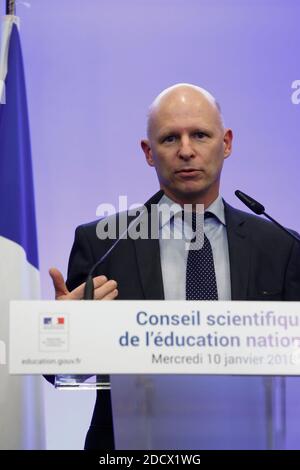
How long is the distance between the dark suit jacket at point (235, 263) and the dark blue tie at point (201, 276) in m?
0.10

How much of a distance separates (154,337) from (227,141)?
153 cm

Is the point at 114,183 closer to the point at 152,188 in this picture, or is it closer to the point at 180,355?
the point at 152,188

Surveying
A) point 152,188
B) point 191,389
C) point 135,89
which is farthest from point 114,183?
point 191,389

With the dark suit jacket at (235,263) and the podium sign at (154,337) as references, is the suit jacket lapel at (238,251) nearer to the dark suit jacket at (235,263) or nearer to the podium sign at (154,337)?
the dark suit jacket at (235,263)

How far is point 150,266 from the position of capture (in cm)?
300

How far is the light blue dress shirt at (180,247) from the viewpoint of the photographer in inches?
115

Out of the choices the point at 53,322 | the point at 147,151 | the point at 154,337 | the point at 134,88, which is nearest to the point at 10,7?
the point at 134,88

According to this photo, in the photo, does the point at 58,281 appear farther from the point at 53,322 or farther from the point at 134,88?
the point at 134,88

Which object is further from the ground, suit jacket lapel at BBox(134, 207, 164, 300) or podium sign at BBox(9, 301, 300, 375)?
suit jacket lapel at BBox(134, 207, 164, 300)

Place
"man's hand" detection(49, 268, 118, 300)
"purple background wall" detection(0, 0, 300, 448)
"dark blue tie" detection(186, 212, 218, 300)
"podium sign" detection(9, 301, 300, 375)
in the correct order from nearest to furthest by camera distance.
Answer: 1. "podium sign" detection(9, 301, 300, 375)
2. "man's hand" detection(49, 268, 118, 300)
3. "dark blue tie" detection(186, 212, 218, 300)
4. "purple background wall" detection(0, 0, 300, 448)

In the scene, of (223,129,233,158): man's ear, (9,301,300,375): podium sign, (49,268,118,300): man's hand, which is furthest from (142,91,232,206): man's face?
(9,301,300,375): podium sign

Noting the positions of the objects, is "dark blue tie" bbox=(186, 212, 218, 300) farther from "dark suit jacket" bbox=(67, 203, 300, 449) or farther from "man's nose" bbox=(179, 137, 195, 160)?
"man's nose" bbox=(179, 137, 195, 160)

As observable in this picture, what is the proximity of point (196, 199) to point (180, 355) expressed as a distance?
45.9 inches

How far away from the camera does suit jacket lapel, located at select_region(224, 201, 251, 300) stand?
9.66ft
